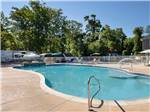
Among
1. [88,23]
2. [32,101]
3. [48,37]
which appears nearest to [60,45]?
[48,37]

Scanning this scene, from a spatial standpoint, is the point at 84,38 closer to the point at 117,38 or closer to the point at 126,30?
the point at 117,38

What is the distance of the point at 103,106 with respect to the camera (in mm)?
6379

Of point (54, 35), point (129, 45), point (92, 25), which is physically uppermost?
point (92, 25)

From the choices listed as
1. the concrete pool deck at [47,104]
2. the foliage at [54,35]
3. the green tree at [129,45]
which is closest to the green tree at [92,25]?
the foliage at [54,35]

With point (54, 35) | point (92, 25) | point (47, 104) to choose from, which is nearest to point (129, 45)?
point (92, 25)

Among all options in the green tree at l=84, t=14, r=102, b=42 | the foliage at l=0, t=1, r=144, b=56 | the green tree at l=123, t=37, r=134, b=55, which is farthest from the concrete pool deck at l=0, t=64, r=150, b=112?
the green tree at l=84, t=14, r=102, b=42

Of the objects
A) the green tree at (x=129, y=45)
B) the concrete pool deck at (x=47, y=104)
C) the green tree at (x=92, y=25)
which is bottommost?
the concrete pool deck at (x=47, y=104)

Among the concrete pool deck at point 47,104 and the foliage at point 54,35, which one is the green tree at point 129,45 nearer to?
the foliage at point 54,35

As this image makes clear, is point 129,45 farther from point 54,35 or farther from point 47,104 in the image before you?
point 47,104

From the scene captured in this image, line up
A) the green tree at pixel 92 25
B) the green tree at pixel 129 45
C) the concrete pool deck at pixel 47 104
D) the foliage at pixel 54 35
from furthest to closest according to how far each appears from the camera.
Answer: the green tree at pixel 92 25 → the green tree at pixel 129 45 → the foliage at pixel 54 35 → the concrete pool deck at pixel 47 104

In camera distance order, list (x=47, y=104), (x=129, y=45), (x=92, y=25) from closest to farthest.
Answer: (x=47, y=104) → (x=129, y=45) → (x=92, y=25)

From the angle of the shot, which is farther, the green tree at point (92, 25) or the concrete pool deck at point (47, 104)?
the green tree at point (92, 25)

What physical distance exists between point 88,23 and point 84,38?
17.6ft

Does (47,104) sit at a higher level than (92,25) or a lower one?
lower
